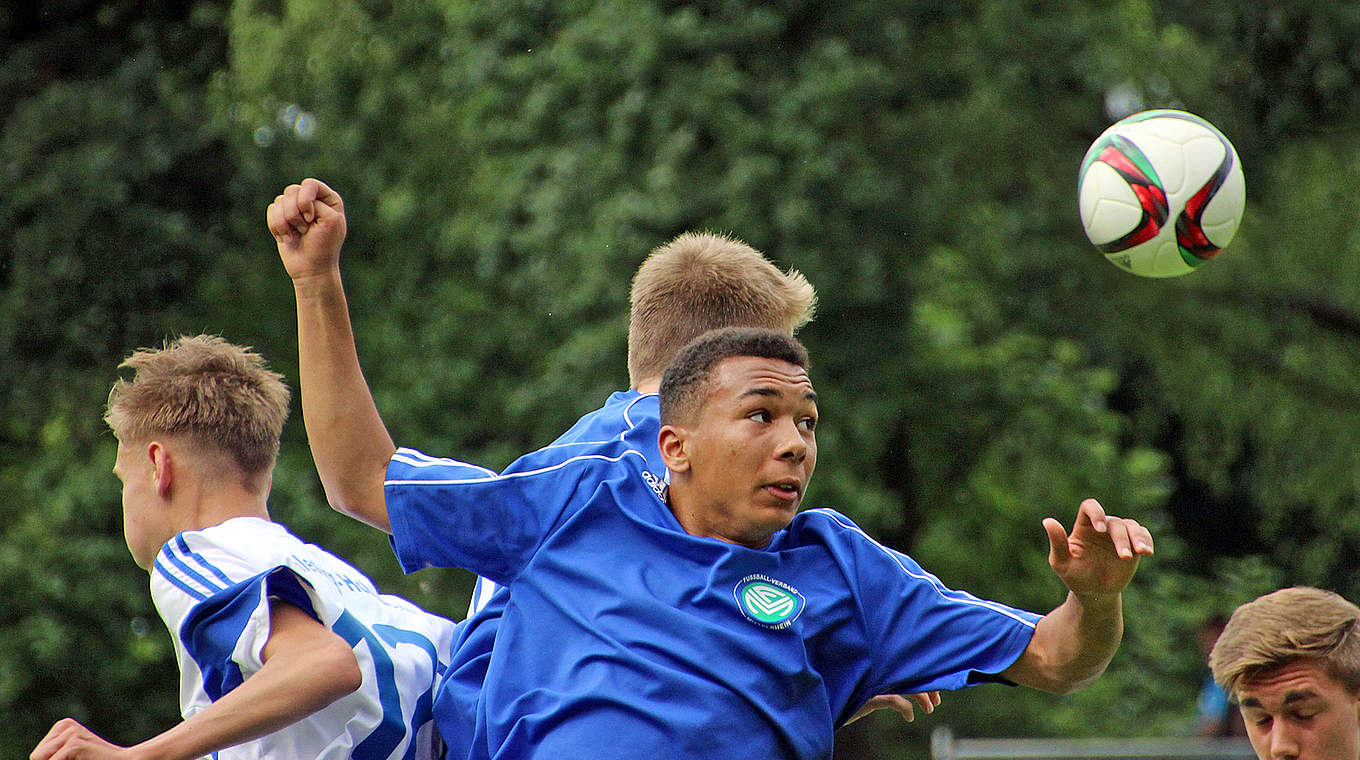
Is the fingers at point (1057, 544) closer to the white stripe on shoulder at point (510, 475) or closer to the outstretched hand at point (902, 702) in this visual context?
the outstretched hand at point (902, 702)

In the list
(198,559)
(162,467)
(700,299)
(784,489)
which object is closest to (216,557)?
(198,559)

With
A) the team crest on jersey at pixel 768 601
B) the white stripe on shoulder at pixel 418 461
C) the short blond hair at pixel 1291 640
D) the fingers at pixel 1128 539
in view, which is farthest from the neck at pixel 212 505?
the short blond hair at pixel 1291 640

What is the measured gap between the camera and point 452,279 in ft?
52.5

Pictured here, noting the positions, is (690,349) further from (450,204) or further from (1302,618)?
(450,204)

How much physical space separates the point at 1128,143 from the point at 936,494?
915 cm

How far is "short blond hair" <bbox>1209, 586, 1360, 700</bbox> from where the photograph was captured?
3643 mm

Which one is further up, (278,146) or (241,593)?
(278,146)

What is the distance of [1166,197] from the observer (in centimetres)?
593

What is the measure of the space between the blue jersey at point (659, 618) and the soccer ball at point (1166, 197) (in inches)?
114

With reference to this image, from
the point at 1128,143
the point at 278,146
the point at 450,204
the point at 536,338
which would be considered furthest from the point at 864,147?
the point at 1128,143

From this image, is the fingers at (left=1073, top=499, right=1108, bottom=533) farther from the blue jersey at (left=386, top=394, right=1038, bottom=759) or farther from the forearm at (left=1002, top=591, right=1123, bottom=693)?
the blue jersey at (left=386, top=394, right=1038, bottom=759)

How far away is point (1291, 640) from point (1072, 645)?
655 millimetres

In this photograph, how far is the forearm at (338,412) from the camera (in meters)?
3.54

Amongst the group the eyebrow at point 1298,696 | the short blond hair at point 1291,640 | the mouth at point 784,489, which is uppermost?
the mouth at point 784,489
